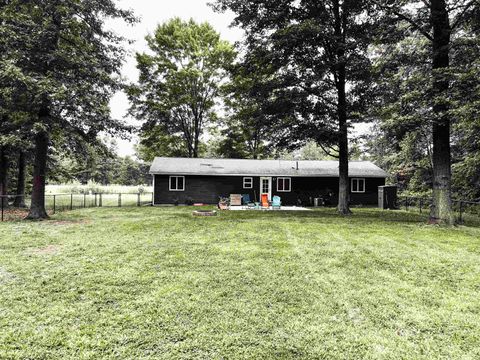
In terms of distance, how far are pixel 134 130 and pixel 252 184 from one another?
425 inches

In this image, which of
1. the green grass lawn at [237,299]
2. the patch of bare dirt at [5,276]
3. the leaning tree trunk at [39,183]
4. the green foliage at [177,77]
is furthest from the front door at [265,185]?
the patch of bare dirt at [5,276]

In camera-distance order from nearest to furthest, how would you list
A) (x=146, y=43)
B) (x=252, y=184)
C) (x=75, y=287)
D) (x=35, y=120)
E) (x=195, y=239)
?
(x=75, y=287)
(x=195, y=239)
(x=35, y=120)
(x=252, y=184)
(x=146, y=43)

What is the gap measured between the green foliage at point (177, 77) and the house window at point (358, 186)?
16.0m

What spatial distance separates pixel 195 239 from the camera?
8508 mm

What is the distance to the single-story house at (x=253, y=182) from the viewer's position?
21609 mm

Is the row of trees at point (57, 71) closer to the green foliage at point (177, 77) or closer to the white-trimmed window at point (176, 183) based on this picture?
the white-trimmed window at point (176, 183)

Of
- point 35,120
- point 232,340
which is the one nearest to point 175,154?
point 35,120

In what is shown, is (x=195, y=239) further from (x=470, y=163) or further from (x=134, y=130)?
(x=470, y=163)

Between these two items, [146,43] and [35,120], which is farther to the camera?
[146,43]

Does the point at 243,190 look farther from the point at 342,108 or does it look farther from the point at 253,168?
the point at 342,108

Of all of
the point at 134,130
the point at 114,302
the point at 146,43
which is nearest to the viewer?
the point at 114,302

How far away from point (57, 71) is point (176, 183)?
1116cm

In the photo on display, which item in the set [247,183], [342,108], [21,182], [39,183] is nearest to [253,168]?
[247,183]

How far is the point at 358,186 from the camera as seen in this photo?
75.8 feet
